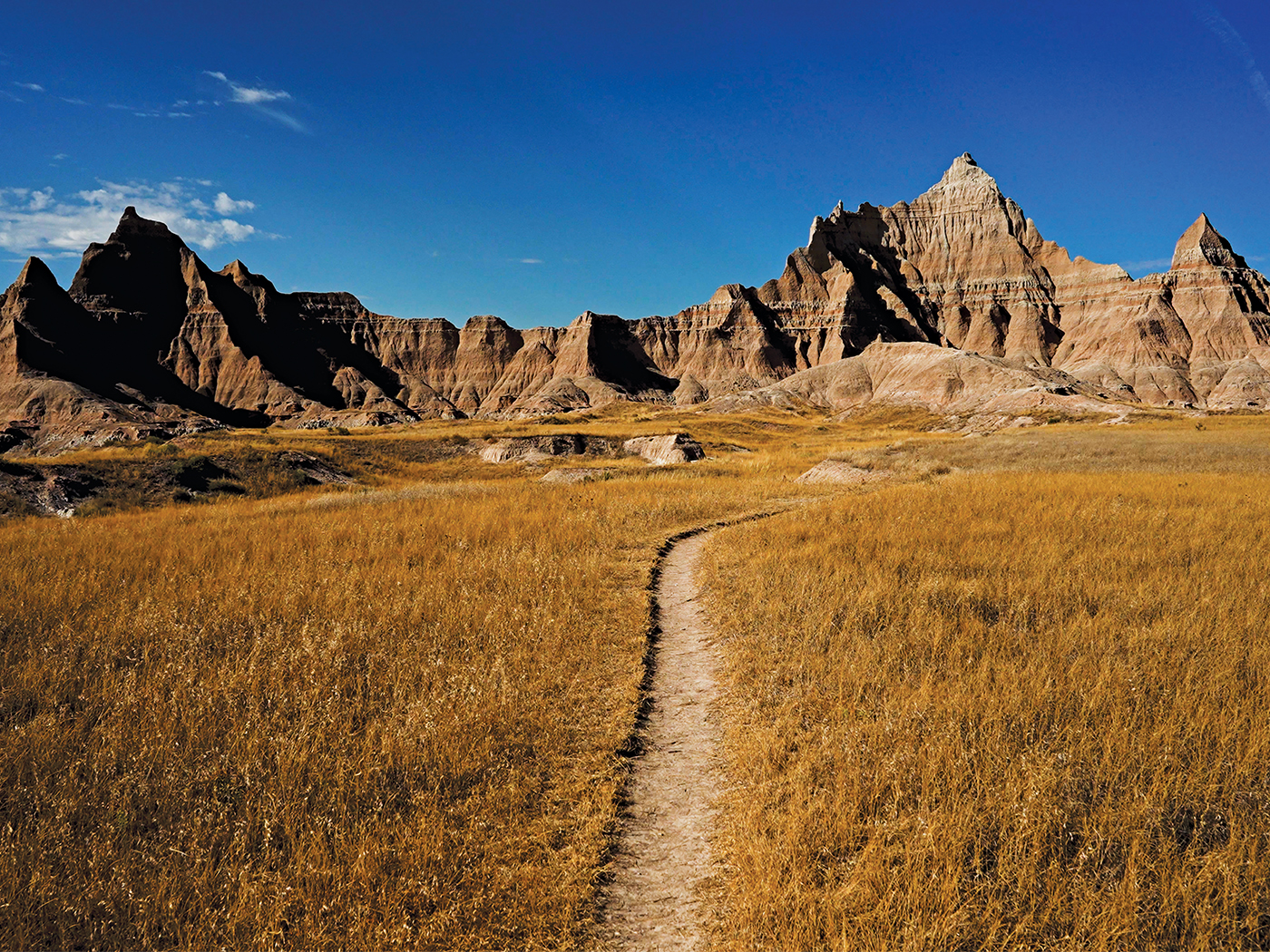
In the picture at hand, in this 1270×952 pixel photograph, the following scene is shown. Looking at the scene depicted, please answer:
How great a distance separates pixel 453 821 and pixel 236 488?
29.3 m

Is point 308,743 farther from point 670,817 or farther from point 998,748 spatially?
point 998,748

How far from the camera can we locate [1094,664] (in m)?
6.06

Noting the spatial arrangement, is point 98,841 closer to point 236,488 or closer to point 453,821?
point 453,821

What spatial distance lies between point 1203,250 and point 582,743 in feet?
793

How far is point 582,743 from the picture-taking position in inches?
207

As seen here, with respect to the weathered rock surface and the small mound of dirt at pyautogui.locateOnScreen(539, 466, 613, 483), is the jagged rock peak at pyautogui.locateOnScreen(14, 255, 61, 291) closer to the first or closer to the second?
the weathered rock surface

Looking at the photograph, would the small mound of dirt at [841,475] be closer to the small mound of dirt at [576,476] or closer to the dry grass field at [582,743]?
the small mound of dirt at [576,476]

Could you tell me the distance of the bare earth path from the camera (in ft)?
11.3

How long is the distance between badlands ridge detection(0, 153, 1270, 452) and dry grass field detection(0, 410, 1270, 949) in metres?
93.9

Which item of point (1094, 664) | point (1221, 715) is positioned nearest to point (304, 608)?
point (1094, 664)

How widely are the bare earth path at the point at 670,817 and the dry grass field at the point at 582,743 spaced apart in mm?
223

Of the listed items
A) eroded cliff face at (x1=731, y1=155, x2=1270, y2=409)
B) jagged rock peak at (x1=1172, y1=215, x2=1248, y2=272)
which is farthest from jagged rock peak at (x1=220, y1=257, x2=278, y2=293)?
jagged rock peak at (x1=1172, y1=215, x2=1248, y2=272)

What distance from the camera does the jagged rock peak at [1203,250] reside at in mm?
168625

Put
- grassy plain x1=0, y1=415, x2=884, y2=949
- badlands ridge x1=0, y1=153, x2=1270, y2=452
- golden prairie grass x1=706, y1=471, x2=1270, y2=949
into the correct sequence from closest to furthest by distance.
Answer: golden prairie grass x1=706, y1=471, x2=1270, y2=949 < grassy plain x1=0, y1=415, x2=884, y2=949 < badlands ridge x1=0, y1=153, x2=1270, y2=452
